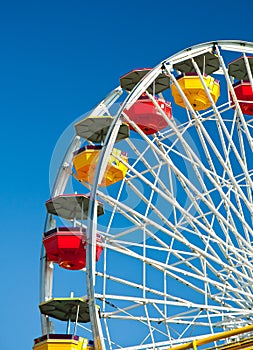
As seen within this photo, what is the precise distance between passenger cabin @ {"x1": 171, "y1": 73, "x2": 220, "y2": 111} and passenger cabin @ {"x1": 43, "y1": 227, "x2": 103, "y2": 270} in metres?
4.19

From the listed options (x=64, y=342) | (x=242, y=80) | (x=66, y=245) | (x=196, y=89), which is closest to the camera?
(x=64, y=342)

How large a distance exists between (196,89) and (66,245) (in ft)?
16.3

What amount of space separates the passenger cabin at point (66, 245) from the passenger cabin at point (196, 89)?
4.19 m

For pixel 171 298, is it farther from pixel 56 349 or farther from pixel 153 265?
pixel 56 349

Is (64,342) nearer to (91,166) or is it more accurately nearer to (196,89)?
(91,166)

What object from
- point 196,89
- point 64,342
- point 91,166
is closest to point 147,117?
point 196,89

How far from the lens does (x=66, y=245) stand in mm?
17438

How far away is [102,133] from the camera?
17844 mm

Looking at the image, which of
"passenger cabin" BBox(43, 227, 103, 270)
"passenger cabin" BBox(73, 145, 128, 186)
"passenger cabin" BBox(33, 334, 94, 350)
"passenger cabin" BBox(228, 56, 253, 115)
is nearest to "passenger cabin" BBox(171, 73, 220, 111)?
"passenger cabin" BBox(228, 56, 253, 115)

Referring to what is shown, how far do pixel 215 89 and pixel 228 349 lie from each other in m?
10.3

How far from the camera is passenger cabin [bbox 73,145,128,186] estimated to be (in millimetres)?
17969

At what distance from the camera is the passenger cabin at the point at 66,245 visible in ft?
57.1

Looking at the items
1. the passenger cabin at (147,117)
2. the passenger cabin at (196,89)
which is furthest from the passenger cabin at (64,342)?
the passenger cabin at (196,89)

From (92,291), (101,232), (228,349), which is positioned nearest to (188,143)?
(101,232)
